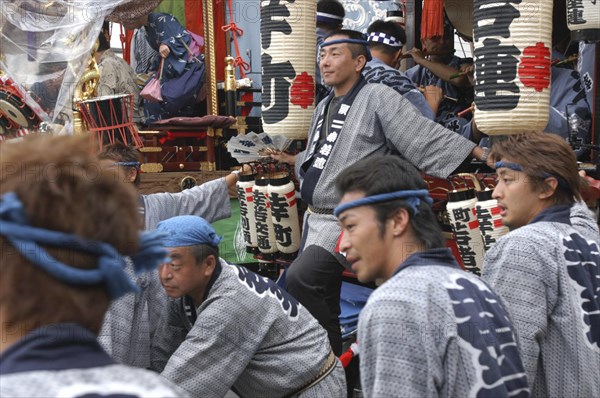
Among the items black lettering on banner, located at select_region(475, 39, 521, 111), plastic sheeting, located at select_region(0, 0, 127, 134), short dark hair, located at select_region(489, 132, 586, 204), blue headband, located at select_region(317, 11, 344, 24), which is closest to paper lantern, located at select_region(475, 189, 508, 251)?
black lettering on banner, located at select_region(475, 39, 521, 111)

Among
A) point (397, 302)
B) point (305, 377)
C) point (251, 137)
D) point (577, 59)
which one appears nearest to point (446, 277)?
point (397, 302)

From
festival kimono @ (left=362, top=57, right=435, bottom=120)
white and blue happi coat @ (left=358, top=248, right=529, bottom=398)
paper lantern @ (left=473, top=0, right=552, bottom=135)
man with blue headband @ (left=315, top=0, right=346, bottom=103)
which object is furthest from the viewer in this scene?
man with blue headband @ (left=315, top=0, right=346, bottom=103)

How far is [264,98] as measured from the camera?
666 centimetres

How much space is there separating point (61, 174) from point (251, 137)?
4.52 meters

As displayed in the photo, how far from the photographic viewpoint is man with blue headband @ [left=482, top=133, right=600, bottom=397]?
314 centimetres

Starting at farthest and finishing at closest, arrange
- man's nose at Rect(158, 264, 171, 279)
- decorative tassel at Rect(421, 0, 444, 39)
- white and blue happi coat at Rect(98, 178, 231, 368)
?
decorative tassel at Rect(421, 0, 444, 39), white and blue happi coat at Rect(98, 178, 231, 368), man's nose at Rect(158, 264, 171, 279)

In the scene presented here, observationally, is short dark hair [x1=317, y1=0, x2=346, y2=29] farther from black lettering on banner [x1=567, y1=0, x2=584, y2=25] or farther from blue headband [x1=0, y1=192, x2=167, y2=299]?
blue headband [x1=0, y1=192, x2=167, y2=299]

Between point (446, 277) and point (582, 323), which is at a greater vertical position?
point (446, 277)

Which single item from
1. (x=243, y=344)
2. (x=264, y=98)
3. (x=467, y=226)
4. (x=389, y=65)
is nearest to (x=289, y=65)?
(x=264, y=98)

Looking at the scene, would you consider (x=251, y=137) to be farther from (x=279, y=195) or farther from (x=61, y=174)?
(x=61, y=174)

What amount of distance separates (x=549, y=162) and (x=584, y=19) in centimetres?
222

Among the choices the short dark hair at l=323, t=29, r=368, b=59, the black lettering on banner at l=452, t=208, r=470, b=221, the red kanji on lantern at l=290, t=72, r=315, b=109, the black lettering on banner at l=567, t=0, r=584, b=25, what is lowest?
the black lettering on banner at l=452, t=208, r=470, b=221

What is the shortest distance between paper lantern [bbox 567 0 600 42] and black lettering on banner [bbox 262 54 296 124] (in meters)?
2.25

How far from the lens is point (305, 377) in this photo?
165 inches
